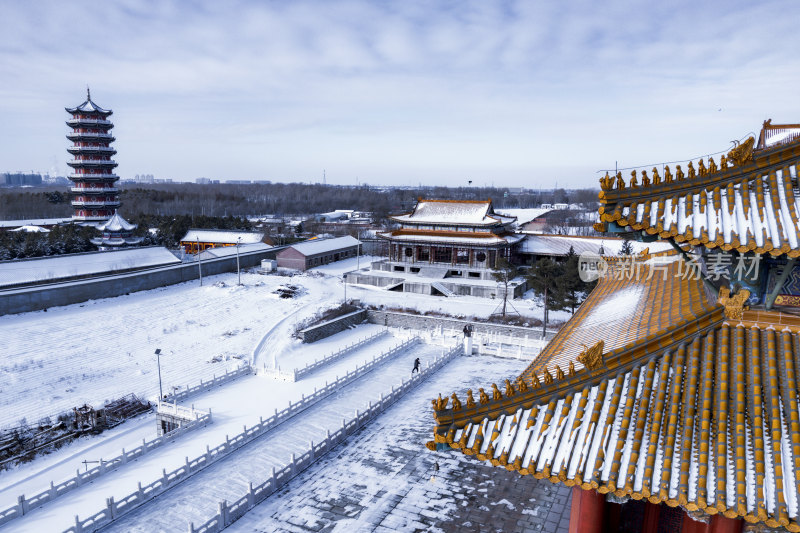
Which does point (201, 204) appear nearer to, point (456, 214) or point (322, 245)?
point (322, 245)

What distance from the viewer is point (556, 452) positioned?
16.2ft

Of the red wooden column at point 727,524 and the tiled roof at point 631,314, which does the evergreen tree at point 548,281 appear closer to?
the tiled roof at point 631,314

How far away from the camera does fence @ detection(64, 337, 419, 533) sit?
11.9 meters

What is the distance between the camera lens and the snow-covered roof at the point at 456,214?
4069 cm

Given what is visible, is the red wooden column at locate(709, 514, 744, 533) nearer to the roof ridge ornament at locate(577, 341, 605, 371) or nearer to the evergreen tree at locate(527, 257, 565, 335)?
the roof ridge ornament at locate(577, 341, 605, 371)

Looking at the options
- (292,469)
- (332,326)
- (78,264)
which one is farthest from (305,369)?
(78,264)

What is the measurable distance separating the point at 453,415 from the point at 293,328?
25.4m

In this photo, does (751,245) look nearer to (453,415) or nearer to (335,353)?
(453,415)

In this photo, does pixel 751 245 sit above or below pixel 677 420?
above

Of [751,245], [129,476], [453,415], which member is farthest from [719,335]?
[129,476]

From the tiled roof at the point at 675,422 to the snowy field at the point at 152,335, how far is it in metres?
20.1

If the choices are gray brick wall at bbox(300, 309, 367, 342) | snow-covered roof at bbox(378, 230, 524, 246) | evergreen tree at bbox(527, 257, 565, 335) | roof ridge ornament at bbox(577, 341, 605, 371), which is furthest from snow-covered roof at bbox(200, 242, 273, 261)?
roof ridge ornament at bbox(577, 341, 605, 371)

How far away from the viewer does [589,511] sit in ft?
17.6

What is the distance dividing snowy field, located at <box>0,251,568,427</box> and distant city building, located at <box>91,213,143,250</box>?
12.3m
